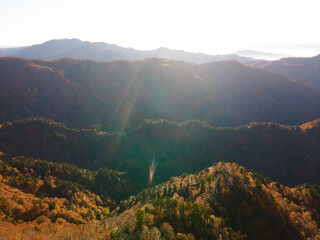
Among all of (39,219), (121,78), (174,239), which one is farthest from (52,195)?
(121,78)

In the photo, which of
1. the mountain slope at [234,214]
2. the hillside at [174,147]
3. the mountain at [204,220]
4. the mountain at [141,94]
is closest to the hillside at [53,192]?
the mountain at [204,220]

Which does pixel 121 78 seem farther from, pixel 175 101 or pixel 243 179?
pixel 243 179

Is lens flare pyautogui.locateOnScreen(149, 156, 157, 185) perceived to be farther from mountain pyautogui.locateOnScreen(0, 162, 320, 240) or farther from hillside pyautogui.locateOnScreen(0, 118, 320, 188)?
mountain pyautogui.locateOnScreen(0, 162, 320, 240)

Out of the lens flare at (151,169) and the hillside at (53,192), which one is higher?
the hillside at (53,192)

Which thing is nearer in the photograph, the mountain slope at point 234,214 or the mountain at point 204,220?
the mountain at point 204,220

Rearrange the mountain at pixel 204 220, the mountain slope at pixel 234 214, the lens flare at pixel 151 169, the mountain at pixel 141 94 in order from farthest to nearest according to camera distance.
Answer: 1. the mountain at pixel 141 94
2. the lens flare at pixel 151 169
3. the mountain slope at pixel 234 214
4. the mountain at pixel 204 220

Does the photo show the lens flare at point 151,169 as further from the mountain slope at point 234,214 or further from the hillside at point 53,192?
the mountain slope at point 234,214

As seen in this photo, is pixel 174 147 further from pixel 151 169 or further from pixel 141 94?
pixel 141 94

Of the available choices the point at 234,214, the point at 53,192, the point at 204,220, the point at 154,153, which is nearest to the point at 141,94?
the point at 154,153
